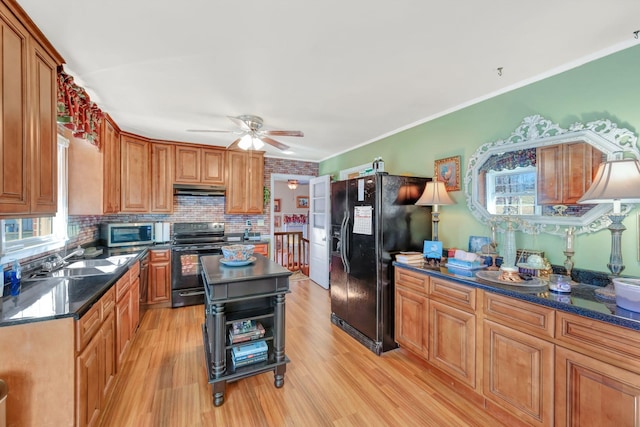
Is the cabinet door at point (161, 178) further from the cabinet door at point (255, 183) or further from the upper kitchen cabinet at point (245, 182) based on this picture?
the cabinet door at point (255, 183)

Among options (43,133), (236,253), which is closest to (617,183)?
(236,253)

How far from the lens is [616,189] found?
150 centimetres

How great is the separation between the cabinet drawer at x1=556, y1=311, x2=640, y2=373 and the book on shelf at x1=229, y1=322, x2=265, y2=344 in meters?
2.03

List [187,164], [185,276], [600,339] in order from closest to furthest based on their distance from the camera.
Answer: [600,339], [185,276], [187,164]

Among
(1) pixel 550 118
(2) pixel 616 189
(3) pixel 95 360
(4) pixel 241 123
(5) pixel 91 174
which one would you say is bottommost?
(3) pixel 95 360

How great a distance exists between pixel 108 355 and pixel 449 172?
3454 mm

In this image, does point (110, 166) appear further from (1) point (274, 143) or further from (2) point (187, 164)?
(1) point (274, 143)

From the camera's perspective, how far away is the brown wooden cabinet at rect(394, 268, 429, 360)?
2.40 metres

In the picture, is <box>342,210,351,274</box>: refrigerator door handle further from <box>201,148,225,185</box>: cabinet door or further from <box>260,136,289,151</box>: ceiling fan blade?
<box>201,148,225,185</box>: cabinet door

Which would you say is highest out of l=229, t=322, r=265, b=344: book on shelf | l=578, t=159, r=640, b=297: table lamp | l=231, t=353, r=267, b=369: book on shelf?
l=578, t=159, r=640, b=297: table lamp

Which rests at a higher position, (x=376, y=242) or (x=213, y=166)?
(x=213, y=166)

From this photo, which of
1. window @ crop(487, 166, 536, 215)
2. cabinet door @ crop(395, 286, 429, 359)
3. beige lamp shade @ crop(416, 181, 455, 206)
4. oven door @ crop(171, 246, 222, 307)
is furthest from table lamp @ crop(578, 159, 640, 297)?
oven door @ crop(171, 246, 222, 307)

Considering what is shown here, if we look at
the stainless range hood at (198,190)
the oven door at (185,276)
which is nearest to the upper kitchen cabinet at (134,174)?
the stainless range hood at (198,190)

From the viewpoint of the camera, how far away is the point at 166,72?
214 centimetres
